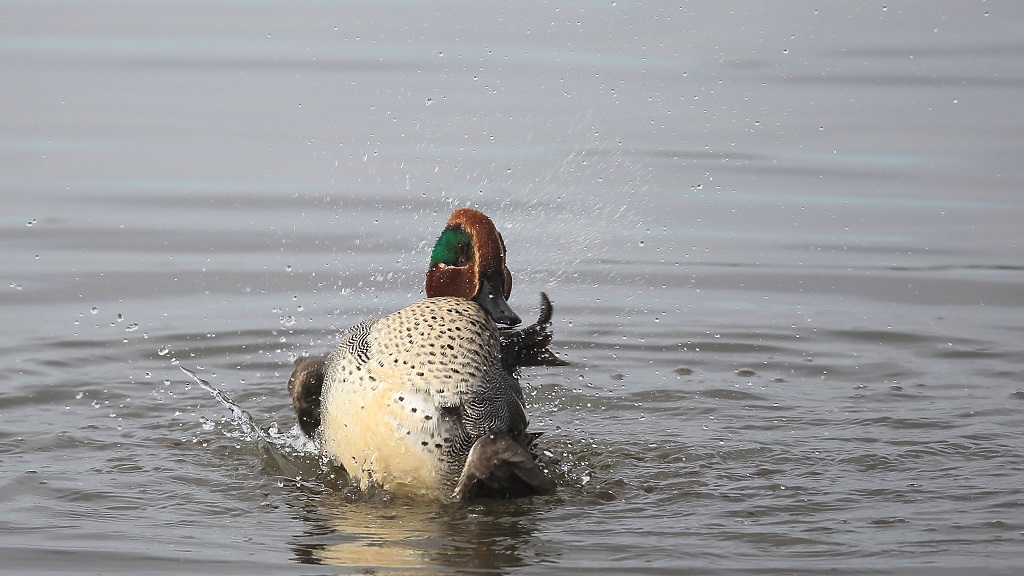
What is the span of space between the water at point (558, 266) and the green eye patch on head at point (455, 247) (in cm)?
97

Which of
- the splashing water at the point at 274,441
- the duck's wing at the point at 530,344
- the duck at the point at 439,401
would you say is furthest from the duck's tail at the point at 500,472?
the splashing water at the point at 274,441

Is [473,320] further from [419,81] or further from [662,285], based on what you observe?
[419,81]

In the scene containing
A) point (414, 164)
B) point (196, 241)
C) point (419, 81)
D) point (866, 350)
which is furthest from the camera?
point (419, 81)

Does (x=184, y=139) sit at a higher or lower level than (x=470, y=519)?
higher

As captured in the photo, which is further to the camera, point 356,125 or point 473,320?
point 356,125

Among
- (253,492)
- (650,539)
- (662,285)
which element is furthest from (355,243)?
(650,539)

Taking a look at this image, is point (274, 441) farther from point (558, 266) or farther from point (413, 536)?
point (558, 266)

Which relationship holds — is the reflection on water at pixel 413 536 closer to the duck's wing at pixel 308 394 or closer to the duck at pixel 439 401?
the duck at pixel 439 401

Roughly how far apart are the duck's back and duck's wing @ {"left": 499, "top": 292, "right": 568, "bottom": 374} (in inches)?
11.1

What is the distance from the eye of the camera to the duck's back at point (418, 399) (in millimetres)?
5469

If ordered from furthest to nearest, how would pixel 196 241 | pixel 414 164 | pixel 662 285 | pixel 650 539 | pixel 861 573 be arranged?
1. pixel 414 164
2. pixel 196 241
3. pixel 662 285
4. pixel 650 539
5. pixel 861 573

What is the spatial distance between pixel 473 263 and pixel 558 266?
11.9ft

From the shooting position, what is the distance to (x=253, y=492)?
19.3 feet

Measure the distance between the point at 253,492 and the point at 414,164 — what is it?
5641 mm
